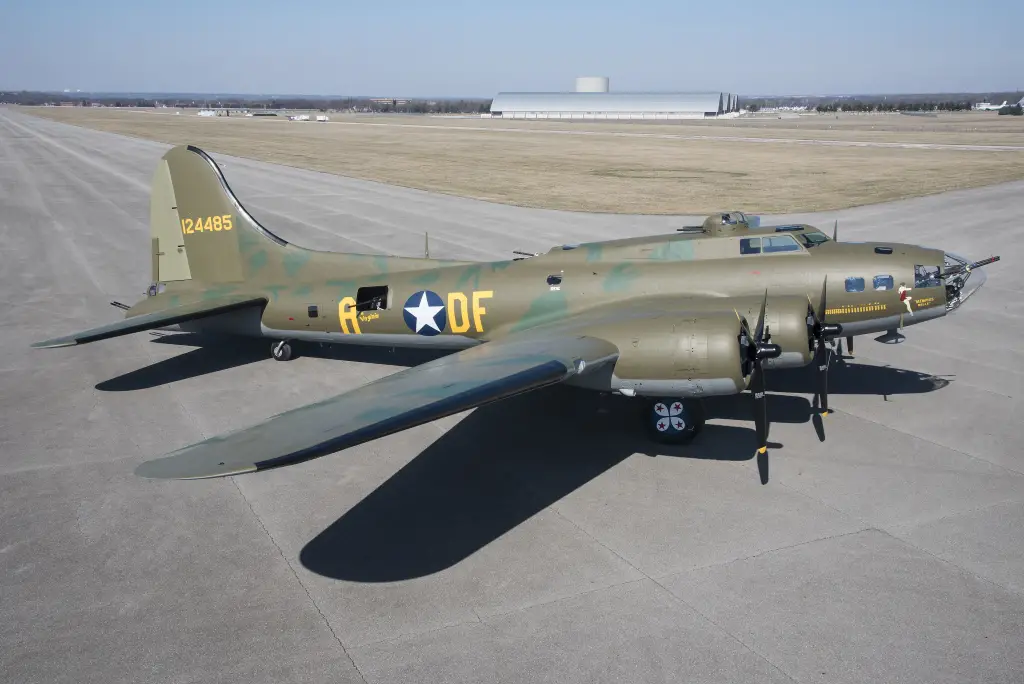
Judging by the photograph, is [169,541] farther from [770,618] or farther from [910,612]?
[910,612]

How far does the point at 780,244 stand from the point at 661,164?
184 ft

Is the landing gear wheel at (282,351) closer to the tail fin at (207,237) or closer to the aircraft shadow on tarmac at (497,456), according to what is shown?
the aircraft shadow on tarmac at (497,456)

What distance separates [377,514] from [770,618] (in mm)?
6132

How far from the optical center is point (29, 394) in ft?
59.5

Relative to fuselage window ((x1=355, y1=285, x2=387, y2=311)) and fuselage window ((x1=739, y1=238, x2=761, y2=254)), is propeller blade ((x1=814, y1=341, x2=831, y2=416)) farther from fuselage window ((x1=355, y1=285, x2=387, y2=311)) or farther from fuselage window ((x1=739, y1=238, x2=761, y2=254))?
fuselage window ((x1=355, y1=285, x2=387, y2=311))

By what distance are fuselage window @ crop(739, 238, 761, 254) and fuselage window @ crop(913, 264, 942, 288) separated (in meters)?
3.27

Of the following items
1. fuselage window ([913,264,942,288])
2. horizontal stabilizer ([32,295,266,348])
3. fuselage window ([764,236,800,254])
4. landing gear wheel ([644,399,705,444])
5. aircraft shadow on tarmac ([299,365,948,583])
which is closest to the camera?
aircraft shadow on tarmac ([299,365,948,583])

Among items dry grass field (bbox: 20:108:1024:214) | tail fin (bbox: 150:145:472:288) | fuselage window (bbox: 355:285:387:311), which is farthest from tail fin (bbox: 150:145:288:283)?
dry grass field (bbox: 20:108:1024:214)

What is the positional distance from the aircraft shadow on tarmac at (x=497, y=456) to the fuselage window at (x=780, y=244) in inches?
121

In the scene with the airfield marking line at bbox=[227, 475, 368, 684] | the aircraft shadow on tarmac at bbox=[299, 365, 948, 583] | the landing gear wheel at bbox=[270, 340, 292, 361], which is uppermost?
the landing gear wheel at bbox=[270, 340, 292, 361]

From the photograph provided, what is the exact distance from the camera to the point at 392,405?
37.3 feet

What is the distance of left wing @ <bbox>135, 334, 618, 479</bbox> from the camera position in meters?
9.31

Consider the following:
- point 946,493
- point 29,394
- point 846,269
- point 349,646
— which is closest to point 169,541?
point 349,646

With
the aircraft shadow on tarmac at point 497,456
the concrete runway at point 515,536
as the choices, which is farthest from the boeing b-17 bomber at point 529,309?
the concrete runway at point 515,536
